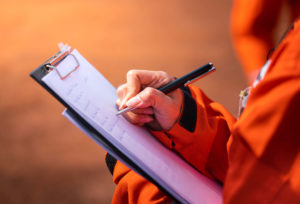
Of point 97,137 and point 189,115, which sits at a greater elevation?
point 97,137

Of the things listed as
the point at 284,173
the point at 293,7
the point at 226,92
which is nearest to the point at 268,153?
the point at 284,173

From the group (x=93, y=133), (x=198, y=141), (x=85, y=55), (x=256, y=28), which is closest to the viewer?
(x=93, y=133)

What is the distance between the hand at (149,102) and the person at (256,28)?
32 centimetres

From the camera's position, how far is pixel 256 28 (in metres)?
0.83

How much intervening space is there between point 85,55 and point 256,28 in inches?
56.3

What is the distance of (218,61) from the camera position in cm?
199

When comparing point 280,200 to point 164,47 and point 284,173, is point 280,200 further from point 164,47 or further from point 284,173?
point 164,47

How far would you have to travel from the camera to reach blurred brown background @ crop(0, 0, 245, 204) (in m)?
1.44

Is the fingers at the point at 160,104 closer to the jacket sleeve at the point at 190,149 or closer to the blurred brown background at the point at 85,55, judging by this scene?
the jacket sleeve at the point at 190,149

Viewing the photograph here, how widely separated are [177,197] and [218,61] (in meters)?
1.59

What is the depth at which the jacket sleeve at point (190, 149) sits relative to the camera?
0.59 metres

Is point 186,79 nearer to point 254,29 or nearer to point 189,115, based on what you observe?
point 189,115

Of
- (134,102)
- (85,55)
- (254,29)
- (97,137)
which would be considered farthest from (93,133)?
(85,55)

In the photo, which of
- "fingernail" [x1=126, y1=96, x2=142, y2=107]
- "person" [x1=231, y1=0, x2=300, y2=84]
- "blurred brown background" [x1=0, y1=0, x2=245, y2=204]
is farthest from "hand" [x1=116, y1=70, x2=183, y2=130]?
"blurred brown background" [x1=0, y1=0, x2=245, y2=204]
